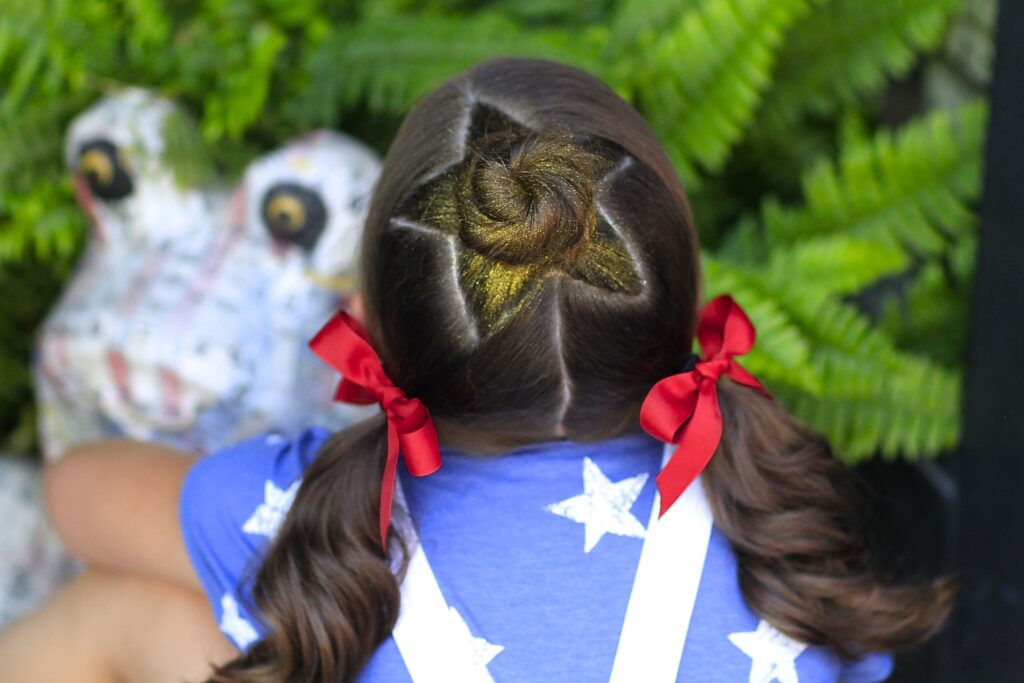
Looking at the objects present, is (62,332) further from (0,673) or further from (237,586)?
(237,586)

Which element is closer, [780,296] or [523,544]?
[523,544]

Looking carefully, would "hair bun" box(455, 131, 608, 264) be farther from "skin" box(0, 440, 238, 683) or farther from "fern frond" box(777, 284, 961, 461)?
"fern frond" box(777, 284, 961, 461)

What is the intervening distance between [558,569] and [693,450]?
0.24 metres

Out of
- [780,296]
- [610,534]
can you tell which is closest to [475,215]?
[610,534]

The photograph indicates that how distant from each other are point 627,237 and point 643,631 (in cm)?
53

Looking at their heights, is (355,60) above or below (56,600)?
above

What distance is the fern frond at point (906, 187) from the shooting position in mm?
2254

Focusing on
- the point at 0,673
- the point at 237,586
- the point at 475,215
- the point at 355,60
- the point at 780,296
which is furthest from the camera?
the point at 355,60

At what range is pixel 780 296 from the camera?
2.13m

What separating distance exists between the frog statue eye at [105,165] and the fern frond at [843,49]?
1579 millimetres

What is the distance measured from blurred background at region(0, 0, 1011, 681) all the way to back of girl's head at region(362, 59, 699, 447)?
0.76 metres

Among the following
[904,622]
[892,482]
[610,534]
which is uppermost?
[610,534]

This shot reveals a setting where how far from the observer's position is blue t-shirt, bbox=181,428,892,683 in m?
1.35

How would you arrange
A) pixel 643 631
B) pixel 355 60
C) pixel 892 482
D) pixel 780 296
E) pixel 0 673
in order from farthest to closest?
pixel 892 482 → pixel 355 60 → pixel 780 296 → pixel 0 673 → pixel 643 631
